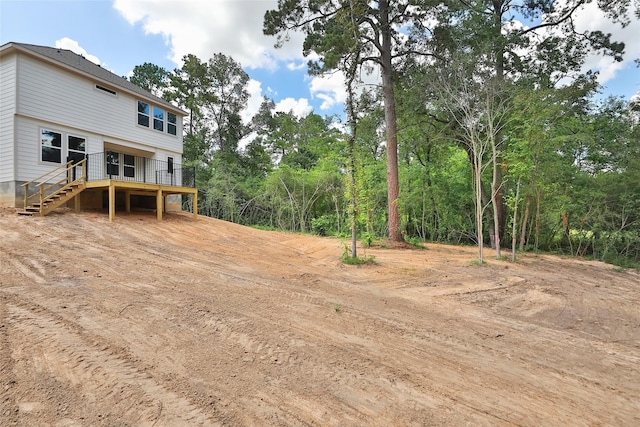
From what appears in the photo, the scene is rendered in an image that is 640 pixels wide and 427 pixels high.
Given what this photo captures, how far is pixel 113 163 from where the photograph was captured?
12.2 m

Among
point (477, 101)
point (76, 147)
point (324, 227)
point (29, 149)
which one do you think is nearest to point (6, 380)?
point (477, 101)

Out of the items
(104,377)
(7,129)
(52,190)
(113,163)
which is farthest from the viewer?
(113,163)

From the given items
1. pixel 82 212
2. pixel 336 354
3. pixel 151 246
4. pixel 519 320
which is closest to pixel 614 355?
pixel 519 320

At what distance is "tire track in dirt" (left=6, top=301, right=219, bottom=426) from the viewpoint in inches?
72.3

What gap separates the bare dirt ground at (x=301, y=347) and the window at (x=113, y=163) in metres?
7.09

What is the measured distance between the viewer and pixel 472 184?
11703 millimetres

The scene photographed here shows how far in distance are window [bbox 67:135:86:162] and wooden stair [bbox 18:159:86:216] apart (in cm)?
50

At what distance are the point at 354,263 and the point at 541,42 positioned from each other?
1063 centimetres

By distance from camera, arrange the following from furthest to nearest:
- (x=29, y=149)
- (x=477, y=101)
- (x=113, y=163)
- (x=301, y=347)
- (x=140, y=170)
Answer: (x=140, y=170), (x=113, y=163), (x=29, y=149), (x=477, y=101), (x=301, y=347)

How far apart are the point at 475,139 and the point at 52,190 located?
13.0 meters

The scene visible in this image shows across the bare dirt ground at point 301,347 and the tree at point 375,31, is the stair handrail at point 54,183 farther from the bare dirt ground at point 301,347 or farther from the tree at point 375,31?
the tree at point 375,31

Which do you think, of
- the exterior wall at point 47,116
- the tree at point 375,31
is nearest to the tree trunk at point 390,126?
the tree at point 375,31

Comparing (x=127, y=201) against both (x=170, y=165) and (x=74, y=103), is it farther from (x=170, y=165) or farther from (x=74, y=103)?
(x=74, y=103)

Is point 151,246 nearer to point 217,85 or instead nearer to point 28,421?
point 28,421
